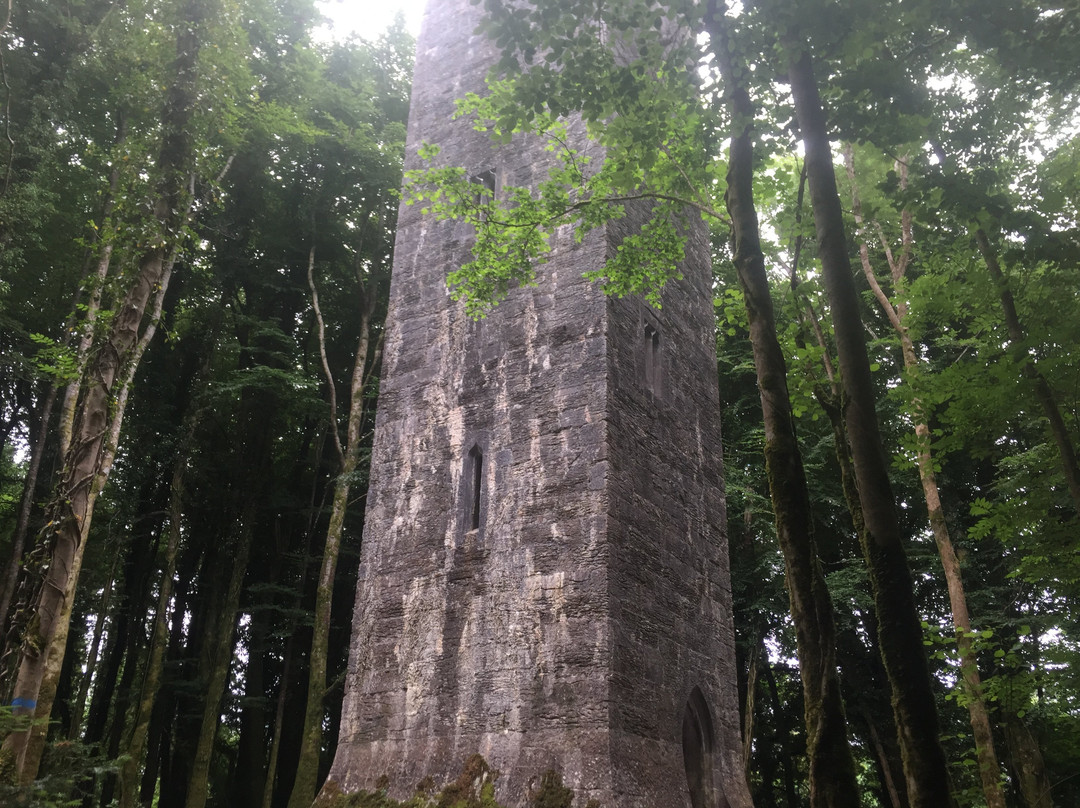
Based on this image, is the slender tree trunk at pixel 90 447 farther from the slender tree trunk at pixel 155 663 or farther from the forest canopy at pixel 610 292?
the slender tree trunk at pixel 155 663

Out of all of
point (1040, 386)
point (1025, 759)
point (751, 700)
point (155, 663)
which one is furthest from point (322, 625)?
point (1025, 759)

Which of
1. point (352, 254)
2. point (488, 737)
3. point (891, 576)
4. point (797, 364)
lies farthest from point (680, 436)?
point (352, 254)

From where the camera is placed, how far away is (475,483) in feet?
31.9

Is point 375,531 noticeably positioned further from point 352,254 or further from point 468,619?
point 352,254

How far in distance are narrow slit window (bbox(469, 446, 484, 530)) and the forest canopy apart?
1834 mm

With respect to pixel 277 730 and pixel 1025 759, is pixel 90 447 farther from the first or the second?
pixel 1025 759

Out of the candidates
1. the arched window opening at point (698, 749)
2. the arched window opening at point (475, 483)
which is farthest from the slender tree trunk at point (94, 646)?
the arched window opening at point (698, 749)

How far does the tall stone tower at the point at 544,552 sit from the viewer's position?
26.8ft

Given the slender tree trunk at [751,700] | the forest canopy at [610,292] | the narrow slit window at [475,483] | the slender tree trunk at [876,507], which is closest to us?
the slender tree trunk at [876,507]

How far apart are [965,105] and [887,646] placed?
5.48 m

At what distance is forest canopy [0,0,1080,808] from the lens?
6.24m

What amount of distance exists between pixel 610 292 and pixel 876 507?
3.74 metres

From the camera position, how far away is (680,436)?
10750 millimetres

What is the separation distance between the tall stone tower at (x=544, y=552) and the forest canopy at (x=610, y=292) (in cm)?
106
